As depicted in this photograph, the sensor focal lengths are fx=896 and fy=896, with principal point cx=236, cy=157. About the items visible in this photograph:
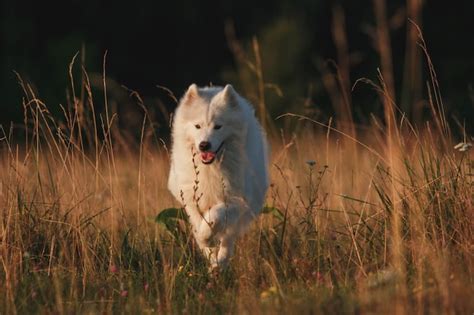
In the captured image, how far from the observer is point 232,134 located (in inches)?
233

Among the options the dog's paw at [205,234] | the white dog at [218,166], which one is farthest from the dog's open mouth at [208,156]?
the dog's paw at [205,234]

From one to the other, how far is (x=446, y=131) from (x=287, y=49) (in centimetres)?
1764

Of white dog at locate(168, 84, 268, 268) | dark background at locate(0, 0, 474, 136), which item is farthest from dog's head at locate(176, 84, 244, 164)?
dark background at locate(0, 0, 474, 136)

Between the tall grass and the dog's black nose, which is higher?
the dog's black nose

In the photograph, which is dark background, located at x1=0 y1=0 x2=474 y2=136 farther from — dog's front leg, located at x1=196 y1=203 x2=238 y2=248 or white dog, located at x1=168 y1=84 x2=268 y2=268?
dog's front leg, located at x1=196 y1=203 x2=238 y2=248

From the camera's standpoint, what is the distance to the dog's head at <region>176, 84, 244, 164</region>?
5746mm

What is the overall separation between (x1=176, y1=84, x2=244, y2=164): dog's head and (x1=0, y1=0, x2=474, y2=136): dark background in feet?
47.1

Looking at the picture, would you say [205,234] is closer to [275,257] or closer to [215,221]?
[215,221]

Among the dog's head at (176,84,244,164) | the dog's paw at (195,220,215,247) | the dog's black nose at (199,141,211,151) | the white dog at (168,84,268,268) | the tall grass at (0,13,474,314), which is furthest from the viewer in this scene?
the dog's head at (176,84,244,164)

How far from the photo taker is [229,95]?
5.91m

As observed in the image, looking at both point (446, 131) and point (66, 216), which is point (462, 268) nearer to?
point (446, 131)

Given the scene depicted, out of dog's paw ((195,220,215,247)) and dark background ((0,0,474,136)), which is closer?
dog's paw ((195,220,215,247))

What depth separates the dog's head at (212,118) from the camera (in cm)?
575

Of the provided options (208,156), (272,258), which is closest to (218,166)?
(208,156)
